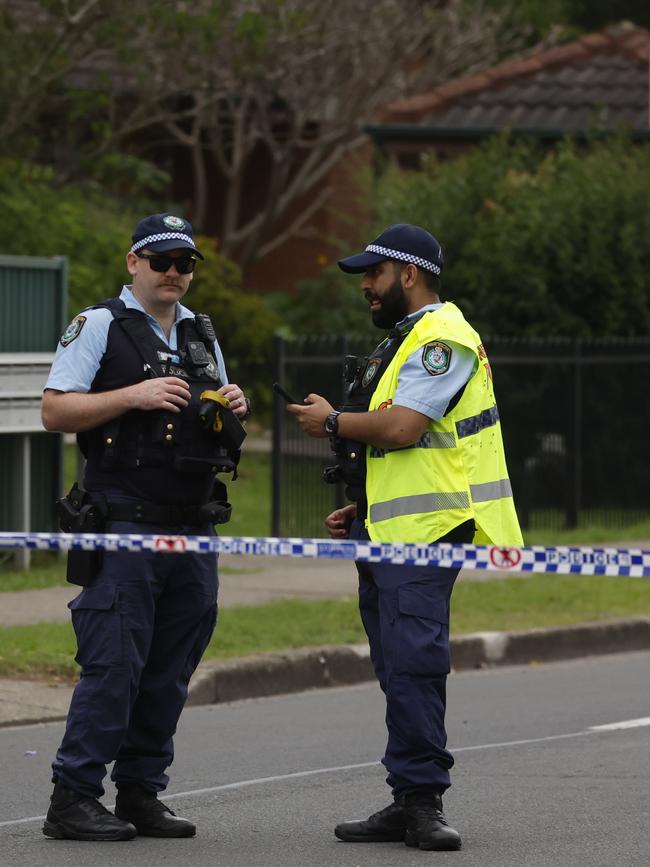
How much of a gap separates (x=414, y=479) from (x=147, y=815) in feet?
4.73

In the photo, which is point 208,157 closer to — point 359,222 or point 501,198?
point 359,222

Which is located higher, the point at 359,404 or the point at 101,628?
the point at 359,404

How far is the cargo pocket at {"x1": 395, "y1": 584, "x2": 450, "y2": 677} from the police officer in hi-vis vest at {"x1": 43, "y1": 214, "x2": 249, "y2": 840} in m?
0.74

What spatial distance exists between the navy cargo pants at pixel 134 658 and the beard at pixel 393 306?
0.92 metres

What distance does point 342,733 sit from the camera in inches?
337

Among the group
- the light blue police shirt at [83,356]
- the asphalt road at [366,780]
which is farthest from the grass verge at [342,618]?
the light blue police shirt at [83,356]

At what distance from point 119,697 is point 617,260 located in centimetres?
1281

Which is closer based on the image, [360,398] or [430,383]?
[430,383]

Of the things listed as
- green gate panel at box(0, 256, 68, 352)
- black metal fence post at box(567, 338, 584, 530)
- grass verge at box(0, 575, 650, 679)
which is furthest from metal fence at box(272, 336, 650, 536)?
green gate panel at box(0, 256, 68, 352)

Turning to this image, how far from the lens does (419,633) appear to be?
5.90 meters

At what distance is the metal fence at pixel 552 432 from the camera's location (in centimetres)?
1563

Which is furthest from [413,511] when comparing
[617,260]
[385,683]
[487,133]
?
[487,133]

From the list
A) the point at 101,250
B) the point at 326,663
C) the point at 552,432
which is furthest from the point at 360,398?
the point at 101,250

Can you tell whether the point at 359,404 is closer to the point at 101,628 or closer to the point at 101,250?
the point at 101,628
